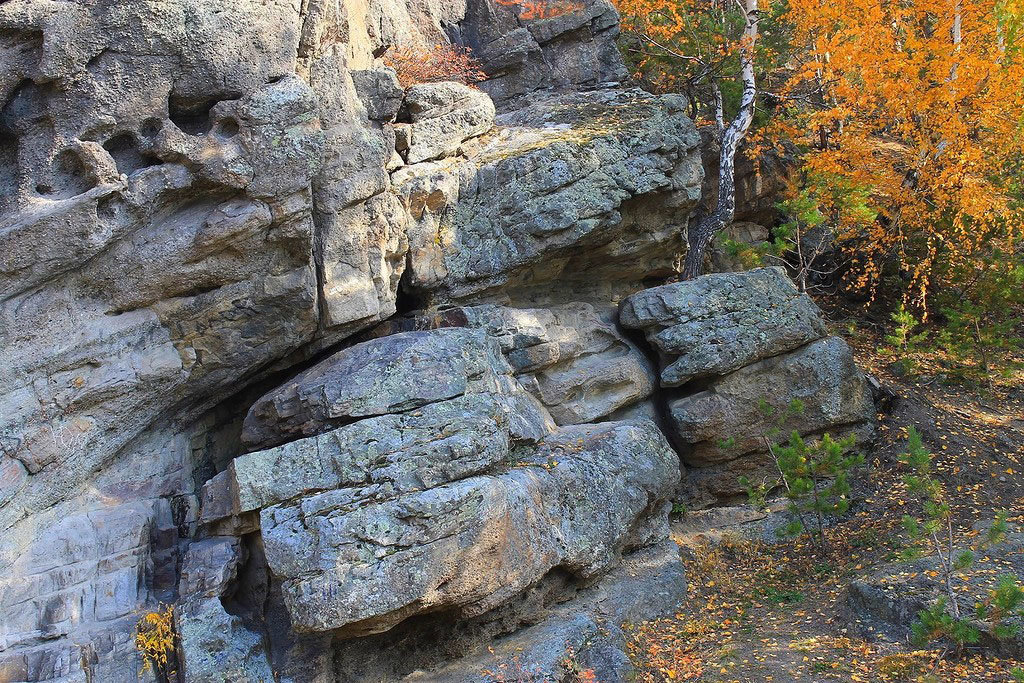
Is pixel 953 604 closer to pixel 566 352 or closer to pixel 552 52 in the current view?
pixel 566 352

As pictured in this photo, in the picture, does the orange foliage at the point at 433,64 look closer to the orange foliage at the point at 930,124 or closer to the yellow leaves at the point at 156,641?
Answer: the orange foliage at the point at 930,124

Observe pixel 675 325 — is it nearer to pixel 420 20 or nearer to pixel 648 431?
pixel 648 431

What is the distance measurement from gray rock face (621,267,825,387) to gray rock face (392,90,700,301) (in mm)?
1317

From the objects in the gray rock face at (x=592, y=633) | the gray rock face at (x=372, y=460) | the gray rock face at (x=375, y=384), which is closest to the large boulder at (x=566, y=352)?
the gray rock face at (x=375, y=384)

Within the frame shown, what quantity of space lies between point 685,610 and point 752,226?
33.6 feet

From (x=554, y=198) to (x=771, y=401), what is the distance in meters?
4.81

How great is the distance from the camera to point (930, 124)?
16.0 m

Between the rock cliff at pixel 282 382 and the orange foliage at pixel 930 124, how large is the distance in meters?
6.59

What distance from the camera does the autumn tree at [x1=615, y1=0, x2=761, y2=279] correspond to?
17000 mm

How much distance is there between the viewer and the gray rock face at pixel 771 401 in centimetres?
1400

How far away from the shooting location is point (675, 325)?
560 inches

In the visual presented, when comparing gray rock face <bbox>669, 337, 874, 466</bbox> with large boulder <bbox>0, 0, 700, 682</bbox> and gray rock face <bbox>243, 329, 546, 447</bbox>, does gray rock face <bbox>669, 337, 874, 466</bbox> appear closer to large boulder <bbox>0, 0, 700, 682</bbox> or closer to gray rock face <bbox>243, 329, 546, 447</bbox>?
large boulder <bbox>0, 0, 700, 682</bbox>

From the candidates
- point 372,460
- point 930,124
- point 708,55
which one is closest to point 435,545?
point 372,460

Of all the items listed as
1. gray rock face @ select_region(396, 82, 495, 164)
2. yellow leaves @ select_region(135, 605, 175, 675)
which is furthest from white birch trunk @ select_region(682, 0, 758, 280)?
yellow leaves @ select_region(135, 605, 175, 675)
